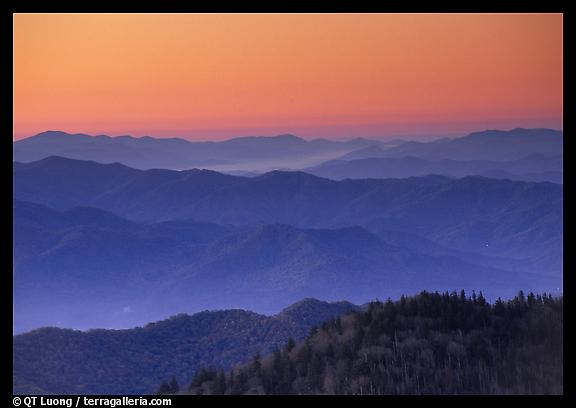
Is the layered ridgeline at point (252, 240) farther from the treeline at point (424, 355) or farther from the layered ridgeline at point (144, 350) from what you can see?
the treeline at point (424, 355)

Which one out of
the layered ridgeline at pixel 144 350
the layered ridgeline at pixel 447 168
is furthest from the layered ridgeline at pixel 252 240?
the layered ridgeline at pixel 144 350

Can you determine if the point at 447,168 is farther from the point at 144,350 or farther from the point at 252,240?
the point at 144,350

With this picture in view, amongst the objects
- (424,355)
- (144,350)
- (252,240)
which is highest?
(252,240)

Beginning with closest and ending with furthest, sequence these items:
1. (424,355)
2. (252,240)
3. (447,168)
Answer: (424,355) < (252,240) < (447,168)

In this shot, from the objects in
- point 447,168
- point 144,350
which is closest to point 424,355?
point 144,350

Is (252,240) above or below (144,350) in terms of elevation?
above

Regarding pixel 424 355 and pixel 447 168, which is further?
pixel 447 168
